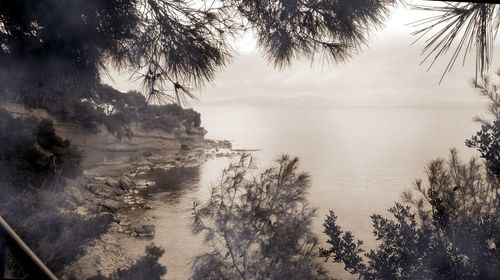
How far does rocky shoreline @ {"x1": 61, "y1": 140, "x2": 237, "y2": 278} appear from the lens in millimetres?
13203

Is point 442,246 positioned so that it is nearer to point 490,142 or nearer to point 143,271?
point 490,142

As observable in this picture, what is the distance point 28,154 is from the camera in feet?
37.4

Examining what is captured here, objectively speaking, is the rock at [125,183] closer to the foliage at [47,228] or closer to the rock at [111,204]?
the rock at [111,204]

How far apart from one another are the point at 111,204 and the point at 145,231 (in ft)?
16.0

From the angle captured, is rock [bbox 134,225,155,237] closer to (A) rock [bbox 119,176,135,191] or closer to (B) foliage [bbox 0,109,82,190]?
(B) foliage [bbox 0,109,82,190]

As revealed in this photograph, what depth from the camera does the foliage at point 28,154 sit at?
32.8ft

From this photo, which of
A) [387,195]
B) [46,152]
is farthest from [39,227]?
[387,195]

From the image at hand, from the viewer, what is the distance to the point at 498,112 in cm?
866

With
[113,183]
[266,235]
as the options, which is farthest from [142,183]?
[266,235]

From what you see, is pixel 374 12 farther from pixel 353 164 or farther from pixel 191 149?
pixel 353 164

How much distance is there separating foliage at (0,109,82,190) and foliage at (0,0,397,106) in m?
7.93

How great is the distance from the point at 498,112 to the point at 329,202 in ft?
63.4

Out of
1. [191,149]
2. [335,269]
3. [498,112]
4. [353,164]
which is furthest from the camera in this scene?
[353,164]

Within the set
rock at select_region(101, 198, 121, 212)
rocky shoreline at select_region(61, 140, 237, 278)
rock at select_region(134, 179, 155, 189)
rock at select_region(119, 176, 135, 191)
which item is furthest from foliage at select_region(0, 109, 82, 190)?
rock at select_region(134, 179, 155, 189)
